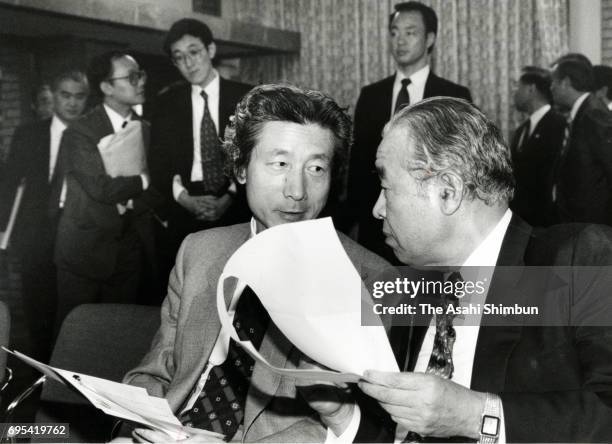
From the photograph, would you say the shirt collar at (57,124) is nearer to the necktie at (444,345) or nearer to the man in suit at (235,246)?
the man in suit at (235,246)

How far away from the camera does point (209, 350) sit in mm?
1915

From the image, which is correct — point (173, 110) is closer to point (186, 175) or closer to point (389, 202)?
point (186, 175)

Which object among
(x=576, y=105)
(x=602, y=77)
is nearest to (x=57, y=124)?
(x=576, y=105)

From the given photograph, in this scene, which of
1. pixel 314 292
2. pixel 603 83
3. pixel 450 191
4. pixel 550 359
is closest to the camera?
pixel 314 292

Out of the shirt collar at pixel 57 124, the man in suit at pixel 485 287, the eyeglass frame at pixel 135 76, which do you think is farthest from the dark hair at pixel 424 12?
the man in suit at pixel 485 287

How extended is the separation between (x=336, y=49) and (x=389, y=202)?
2.75 m

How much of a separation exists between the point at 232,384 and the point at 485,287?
2.46 ft

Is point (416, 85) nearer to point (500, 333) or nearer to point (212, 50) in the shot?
point (212, 50)

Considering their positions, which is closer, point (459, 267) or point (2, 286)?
point (459, 267)

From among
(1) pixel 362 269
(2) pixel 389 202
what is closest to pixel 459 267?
(2) pixel 389 202

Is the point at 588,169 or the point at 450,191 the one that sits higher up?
the point at 450,191

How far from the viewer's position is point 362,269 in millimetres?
1970

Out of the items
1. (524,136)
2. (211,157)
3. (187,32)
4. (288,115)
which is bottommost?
(211,157)

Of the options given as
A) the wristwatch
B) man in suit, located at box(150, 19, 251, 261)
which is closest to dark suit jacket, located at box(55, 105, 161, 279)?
man in suit, located at box(150, 19, 251, 261)
